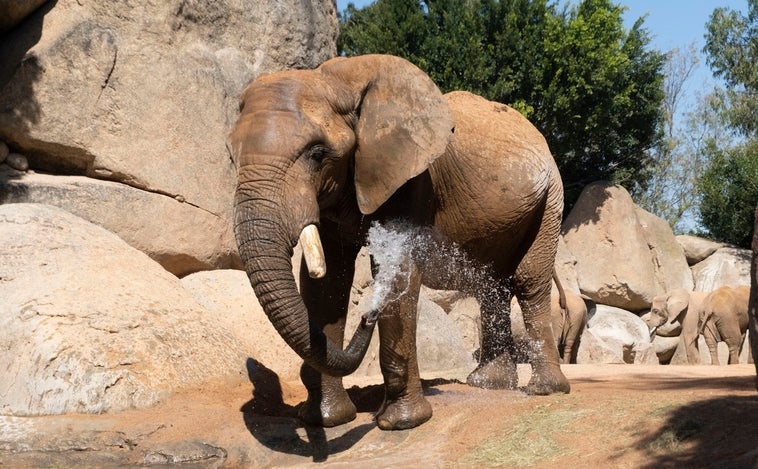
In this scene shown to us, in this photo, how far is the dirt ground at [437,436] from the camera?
4.92 metres

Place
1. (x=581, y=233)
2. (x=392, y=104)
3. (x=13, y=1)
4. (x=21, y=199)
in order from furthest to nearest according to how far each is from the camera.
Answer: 1. (x=581, y=233)
2. (x=13, y=1)
3. (x=21, y=199)
4. (x=392, y=104)

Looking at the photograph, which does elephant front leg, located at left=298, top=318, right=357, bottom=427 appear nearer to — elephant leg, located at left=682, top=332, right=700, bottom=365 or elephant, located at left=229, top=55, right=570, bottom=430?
elephant, located at left=229, top=55, right=570, bottom=430

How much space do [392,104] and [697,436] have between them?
2620mm

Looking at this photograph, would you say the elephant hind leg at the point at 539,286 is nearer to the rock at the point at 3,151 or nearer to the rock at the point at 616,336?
the rock at the point at 3,151

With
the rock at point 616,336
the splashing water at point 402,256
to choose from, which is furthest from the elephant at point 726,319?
the splashing water at point 402,256

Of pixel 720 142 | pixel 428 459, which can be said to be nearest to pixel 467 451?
pixel 428 459

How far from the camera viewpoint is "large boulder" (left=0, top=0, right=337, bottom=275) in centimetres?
1013

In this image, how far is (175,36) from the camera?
11258mm

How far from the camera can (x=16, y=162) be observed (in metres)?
10.0

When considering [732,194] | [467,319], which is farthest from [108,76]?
[732,194]

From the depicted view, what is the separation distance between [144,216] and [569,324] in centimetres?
865

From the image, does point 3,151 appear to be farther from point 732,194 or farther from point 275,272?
point 732,194

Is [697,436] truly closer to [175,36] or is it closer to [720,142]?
[175,36]

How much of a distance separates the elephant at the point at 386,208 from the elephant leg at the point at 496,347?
12mm
